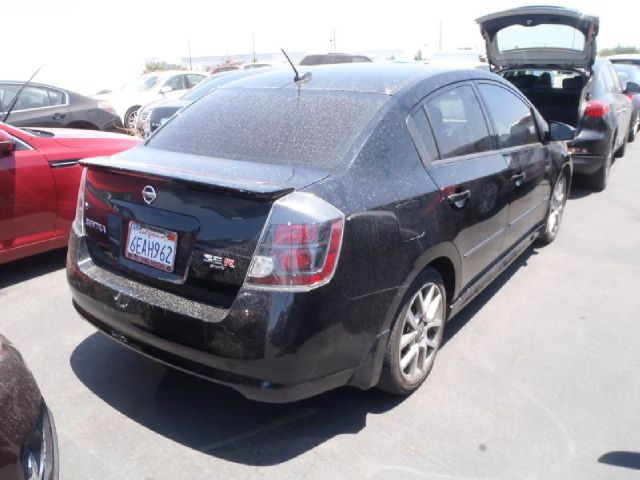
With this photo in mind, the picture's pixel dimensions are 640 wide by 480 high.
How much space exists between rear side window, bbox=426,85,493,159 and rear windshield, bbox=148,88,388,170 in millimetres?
413

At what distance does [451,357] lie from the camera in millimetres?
3539

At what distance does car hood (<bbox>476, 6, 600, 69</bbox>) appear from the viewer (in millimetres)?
6477

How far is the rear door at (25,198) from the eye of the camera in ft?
14.2

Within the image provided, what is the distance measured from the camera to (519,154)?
4117 millimetres

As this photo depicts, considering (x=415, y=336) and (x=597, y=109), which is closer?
(x=415, y=336)

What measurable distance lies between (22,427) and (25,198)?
306 cm

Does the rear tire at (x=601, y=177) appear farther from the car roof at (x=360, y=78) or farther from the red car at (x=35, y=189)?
the red car at (x=35, y=189)

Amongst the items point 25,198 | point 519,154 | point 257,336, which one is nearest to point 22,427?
point 257,336

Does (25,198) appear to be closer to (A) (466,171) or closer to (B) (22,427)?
(B) (22,427)

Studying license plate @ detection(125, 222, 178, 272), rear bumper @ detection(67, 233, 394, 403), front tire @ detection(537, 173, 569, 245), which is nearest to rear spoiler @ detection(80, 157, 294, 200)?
license plate @ detection(125, 222, 178, 272)

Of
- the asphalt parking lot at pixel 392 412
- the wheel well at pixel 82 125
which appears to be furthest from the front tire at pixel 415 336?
the wheel well at pixel 82 125

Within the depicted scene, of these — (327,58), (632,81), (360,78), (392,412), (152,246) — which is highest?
(327,58)

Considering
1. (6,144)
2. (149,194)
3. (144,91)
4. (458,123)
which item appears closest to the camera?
(149,194)

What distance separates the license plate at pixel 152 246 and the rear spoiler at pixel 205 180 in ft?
0.80
